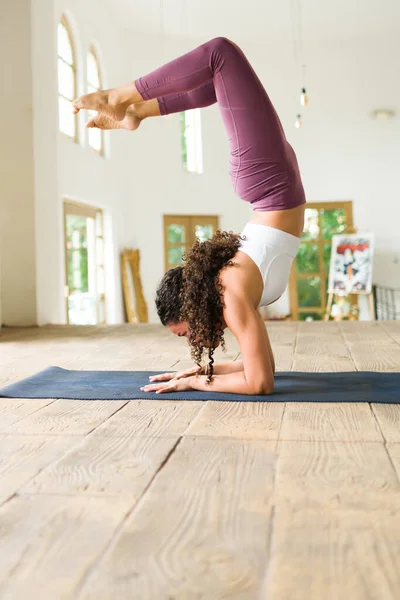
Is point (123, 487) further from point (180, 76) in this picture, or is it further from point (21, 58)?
point (21, 58)

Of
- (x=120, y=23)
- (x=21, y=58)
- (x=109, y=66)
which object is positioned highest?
(x=120, y=23)

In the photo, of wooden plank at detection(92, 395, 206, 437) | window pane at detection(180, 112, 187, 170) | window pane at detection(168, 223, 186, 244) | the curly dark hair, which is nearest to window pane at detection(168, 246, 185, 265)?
window pane at detection(168, 223, 186, 244)

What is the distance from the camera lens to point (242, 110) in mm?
2570

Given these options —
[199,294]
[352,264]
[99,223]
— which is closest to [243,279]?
[199,294]

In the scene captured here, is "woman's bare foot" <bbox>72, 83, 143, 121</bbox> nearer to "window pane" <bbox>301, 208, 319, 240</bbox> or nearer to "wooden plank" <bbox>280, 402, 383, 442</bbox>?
"wooden plank" <bbox>280, 402, 383, 442</bbox>

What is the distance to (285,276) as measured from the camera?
8.45ft

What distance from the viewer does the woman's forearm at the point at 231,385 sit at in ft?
7.78

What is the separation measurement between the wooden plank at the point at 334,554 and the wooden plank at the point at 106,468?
0.35 metres

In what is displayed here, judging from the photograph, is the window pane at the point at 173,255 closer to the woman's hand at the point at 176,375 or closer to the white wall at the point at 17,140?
the white wall at the point at 17,140

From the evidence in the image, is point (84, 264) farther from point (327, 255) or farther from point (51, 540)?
point (51, 540)

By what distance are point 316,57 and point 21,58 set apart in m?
6.33

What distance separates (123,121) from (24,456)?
1.67 meters

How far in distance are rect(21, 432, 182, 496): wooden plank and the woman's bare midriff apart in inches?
44.5

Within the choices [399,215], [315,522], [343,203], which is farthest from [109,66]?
[315,522]
